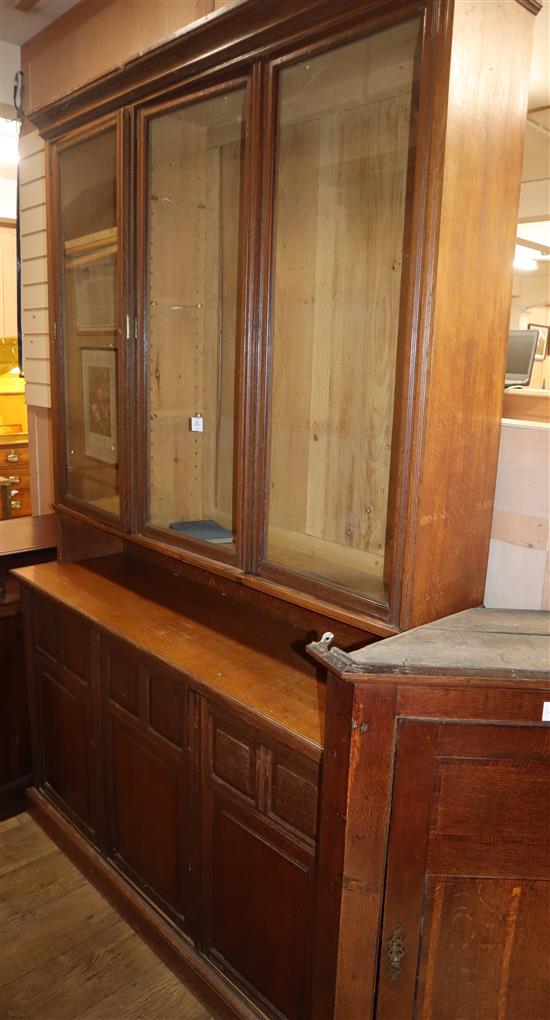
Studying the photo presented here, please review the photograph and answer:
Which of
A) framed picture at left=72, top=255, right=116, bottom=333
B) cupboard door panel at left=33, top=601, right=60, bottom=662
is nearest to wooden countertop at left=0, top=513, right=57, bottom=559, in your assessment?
cupboard door panel at left=33, top=601, right=60, bottom=662

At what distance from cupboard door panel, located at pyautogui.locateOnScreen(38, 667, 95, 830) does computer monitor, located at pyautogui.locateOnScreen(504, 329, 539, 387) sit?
1.85 m

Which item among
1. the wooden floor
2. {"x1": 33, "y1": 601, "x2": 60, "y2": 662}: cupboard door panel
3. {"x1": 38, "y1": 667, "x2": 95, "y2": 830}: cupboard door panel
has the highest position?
{"x1": 33, "y1": 601, "x2": 60, "y2": 662}: cupboard door panel

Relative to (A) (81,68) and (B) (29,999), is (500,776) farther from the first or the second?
(A) (81,68)

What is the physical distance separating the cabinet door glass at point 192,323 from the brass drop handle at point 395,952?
3.14 feet

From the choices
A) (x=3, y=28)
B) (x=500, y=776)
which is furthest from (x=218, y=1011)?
(x=3, y=28)

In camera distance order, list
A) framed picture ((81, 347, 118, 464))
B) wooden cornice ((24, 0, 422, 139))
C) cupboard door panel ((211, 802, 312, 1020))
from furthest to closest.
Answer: framed picture ((81, 347, 118, 464)) → cupboard door panel ((211, 802, 312, 1020)) → wooden cornice ((24, 0, 422, 139))

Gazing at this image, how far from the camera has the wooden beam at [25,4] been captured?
96.1 inches

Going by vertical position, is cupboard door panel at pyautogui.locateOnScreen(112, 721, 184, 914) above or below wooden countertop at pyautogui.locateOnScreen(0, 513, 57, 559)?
below

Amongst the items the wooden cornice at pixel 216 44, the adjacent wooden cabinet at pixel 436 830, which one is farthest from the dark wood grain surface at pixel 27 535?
the adjacent wooden cabinet at pixel 436 830

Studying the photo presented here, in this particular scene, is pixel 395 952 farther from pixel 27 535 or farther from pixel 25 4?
pixel 25 4

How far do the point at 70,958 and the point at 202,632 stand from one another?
38.8 inches

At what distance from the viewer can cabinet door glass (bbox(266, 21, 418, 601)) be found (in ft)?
4.99

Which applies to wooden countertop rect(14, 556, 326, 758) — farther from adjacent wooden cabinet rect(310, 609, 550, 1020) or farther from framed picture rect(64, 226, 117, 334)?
framed picture rect(64, 226, 117, 334)

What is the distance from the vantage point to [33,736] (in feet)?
7.98
